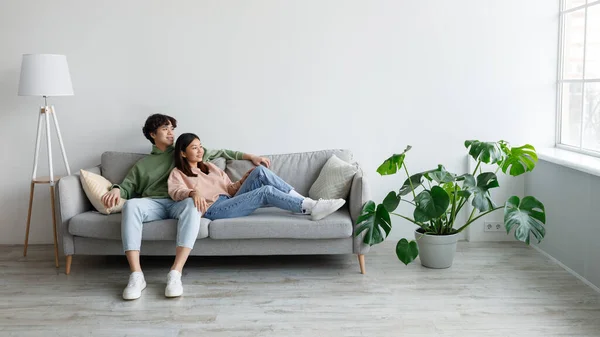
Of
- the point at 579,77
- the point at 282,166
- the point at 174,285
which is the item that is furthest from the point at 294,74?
the point at 579,77

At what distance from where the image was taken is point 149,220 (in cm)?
393

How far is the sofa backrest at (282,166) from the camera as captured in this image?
4496mm

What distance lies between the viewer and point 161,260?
4387mm

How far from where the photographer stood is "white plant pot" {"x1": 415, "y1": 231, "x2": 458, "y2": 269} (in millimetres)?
4055

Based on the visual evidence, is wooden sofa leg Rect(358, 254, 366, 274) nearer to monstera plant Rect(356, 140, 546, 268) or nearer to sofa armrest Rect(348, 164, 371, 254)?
sofa armrest Rect(348, 164, 371, 254)

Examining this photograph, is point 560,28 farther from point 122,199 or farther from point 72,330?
point 72,330

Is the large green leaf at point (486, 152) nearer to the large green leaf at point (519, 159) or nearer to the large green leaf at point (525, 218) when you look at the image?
the large green leaf at point (519, 159)

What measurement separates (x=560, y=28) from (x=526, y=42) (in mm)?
253

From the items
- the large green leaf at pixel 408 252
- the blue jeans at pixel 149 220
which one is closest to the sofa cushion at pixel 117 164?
the blue jeans at pixel 149 220

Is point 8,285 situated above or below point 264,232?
below

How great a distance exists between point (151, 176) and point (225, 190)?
517 millimetres

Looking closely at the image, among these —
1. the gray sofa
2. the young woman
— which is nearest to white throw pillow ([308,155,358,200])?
the gray sofa

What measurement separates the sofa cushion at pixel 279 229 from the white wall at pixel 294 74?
0.99 m

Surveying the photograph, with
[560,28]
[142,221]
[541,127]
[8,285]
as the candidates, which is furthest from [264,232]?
[560,28]
